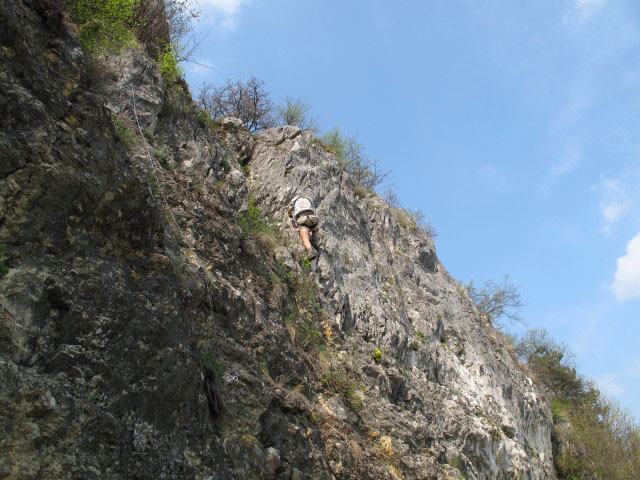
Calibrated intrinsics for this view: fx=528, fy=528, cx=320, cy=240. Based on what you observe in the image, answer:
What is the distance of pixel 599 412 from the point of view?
2511cm

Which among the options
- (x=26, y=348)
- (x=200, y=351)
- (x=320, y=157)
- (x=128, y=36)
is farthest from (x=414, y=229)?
(x=26, y=348)

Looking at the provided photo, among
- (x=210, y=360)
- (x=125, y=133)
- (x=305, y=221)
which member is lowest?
(x=210, y=360)

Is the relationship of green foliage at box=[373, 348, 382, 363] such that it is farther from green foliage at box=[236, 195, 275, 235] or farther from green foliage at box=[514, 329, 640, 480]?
green foliage at box=[514, 329, 640, 480]

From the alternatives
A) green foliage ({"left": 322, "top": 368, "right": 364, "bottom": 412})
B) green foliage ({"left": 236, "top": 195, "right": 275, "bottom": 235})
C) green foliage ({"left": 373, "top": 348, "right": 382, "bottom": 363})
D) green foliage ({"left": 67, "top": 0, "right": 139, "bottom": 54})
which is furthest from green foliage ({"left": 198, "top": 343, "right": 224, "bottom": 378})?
green foliage ({"left": 67, "top": 0, "right": 139, "bottom": 54})

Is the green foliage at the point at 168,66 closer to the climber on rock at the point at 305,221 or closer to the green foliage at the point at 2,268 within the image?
the climber on rock at the point at 305,221

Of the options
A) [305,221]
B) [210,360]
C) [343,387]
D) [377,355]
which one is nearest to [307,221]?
[305,221]

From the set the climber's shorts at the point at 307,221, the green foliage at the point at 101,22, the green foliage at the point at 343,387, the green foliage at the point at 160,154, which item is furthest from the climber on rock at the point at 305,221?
the green foliage at the point at 101,22

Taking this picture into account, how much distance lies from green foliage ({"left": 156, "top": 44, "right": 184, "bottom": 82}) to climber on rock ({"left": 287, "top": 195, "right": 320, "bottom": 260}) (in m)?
3.66

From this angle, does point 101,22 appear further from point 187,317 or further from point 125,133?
point 187,317

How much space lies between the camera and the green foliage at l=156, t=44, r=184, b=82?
1086 centimetres

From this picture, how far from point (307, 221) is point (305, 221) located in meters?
0.04

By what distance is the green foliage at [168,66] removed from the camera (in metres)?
10.9

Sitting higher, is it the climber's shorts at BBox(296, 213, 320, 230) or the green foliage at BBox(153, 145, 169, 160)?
the climber's shorts at BBox(296, 213, 320, 230)

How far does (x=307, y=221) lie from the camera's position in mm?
11383
